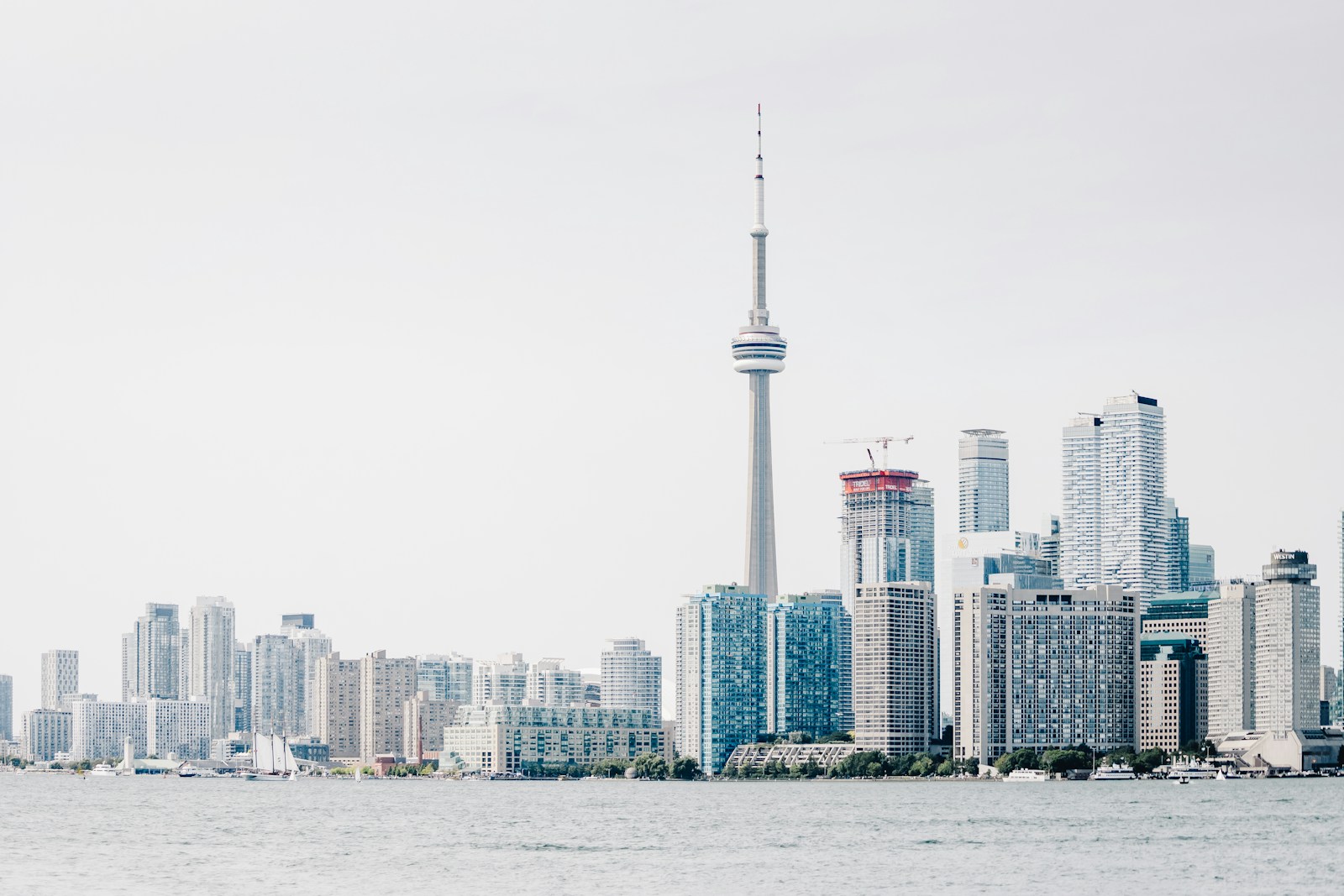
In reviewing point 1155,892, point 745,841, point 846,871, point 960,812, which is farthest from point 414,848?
point 960,812

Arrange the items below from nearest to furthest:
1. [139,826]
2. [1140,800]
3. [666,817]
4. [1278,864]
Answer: [1278,864] → [139,826] → [666,817] → [1140,800]

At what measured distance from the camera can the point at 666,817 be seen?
511 ft


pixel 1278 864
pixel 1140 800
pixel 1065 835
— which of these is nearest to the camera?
pixel 1278 864

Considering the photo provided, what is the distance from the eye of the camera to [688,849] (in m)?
115

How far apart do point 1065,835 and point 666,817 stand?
37.1 m

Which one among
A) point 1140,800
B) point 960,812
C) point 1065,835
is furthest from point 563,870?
point 1140,800

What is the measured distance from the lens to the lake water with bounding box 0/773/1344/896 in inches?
3674

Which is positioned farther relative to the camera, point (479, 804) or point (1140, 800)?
point (479, 804)

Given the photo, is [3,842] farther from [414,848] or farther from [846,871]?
[846,871]

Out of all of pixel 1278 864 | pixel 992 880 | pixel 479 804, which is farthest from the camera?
pixel 479 804

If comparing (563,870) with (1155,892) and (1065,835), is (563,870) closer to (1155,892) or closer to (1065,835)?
(1155,892)

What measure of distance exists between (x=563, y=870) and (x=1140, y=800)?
92.6 meters

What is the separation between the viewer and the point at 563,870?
100m

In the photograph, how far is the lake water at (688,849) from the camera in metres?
93.3
